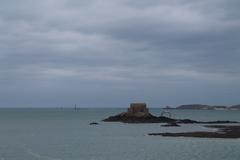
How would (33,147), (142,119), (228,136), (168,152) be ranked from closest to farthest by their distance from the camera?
(168,152), (33,147), (228,136), (142,119)

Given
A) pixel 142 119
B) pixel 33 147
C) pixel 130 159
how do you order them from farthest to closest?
pixel 142 119, pixel 33 147, pixel 130 159

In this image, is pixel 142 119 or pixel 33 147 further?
pixel 142 119

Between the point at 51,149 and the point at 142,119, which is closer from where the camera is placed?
the point at 51,149

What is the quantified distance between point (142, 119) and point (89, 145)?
210 ft

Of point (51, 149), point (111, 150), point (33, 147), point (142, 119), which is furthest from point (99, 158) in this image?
point (142, 119)

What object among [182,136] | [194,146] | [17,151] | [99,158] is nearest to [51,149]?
[17,151]

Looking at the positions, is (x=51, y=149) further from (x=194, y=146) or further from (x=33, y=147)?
(x=194, y=146)

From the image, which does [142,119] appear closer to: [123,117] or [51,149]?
[123,117]

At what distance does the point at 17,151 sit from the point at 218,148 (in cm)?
2163

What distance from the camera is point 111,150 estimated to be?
52250 mm

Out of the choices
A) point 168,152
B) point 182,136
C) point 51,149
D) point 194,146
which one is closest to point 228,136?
point 182,136

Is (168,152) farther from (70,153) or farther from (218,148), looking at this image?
(70,153)

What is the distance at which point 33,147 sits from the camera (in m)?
57.8

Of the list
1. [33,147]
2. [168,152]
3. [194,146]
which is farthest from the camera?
[33,147]
